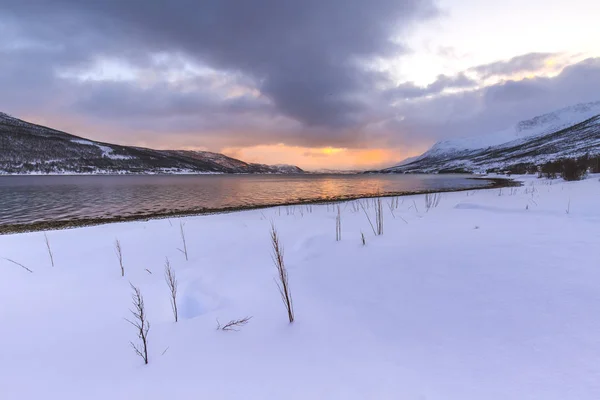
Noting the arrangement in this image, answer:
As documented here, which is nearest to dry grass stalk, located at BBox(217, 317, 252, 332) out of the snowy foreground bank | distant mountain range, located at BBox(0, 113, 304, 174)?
the snowy foreground bank

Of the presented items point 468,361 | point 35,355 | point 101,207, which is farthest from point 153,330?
point 101,207

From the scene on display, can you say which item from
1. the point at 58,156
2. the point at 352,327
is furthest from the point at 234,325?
the point at 58,156

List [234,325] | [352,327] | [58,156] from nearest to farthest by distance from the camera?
[352,327] → [234,325] → [58,156]

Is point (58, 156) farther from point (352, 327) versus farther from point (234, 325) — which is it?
point (352, 327)

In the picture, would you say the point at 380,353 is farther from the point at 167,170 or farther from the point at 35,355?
the point at 167,170

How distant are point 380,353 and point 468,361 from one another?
0.80 metres

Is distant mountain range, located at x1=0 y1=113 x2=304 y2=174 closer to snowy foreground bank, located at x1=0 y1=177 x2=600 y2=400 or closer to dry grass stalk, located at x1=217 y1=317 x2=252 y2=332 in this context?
snowy foreground bank, located at x1=0 y1=177 x2=600 y2=400

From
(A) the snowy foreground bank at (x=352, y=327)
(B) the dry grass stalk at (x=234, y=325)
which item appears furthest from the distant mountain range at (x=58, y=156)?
(B) the dry grass stalk at (x=234, y=325)

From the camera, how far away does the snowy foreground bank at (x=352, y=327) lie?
2.33 m

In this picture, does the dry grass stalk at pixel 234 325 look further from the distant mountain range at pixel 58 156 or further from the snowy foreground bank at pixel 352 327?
the distant mountain range at pixel 58 156

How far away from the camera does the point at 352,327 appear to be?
130 inches

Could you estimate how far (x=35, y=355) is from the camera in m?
3.38

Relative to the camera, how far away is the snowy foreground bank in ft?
7.66

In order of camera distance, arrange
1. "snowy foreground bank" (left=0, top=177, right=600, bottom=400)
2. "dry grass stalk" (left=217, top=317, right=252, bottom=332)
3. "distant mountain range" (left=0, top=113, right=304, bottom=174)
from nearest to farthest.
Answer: "snowy foreground bank" (left=0, top=177, right=600, bottom=400)
"dry grass stalk" (left=217, top=317, right=252, bottom=332)
"distant mountain range" (left=0, top=113, right=304, bottom=174)
